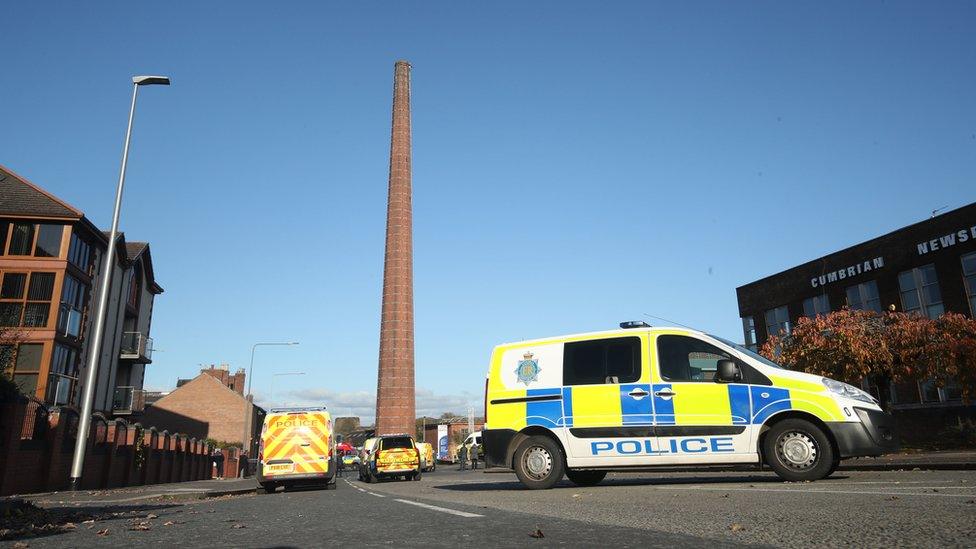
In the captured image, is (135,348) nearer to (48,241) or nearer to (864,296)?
(48,241)

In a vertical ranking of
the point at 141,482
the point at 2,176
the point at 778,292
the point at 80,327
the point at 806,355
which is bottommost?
the point at 141,482

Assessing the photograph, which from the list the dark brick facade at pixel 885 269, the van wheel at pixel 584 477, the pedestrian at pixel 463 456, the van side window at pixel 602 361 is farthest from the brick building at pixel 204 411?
the van side window at pixel 602 361

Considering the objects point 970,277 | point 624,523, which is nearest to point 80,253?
point 624,523

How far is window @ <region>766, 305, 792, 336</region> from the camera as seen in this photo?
3856 centimetres

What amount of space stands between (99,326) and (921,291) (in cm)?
3176

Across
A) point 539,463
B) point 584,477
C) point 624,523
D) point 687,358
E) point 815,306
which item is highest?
point 815,306

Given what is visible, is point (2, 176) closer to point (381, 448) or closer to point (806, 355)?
point (381, 448)

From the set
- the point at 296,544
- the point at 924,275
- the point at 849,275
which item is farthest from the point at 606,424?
the point at 849,275

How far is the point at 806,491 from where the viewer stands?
287 inches

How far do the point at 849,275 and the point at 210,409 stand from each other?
178 feet

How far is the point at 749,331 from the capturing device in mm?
41969

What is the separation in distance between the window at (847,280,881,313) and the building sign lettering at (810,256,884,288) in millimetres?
645

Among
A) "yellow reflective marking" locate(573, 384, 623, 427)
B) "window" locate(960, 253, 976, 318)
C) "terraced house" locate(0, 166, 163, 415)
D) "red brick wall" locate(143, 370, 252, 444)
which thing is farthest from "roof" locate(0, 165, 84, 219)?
"window" locate(960, 253, 976, 318)

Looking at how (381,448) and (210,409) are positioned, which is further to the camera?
(210,409)
